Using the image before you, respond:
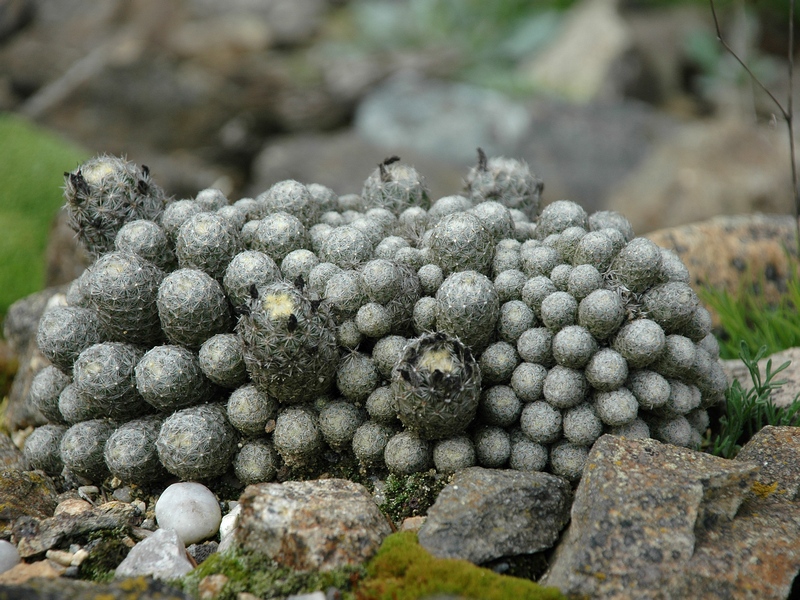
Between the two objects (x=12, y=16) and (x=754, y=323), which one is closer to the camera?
(x=754, y=323)

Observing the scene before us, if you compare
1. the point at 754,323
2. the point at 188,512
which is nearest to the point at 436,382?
the point at 188,512

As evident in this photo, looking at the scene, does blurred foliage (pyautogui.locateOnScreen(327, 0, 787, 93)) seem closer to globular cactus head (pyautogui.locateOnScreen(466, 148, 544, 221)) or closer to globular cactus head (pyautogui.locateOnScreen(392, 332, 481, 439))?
globular cactus head (pyautogui.locateOnScreen(466, 148, 544, 221))

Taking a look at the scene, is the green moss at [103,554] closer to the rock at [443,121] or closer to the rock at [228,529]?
the rock at [228,529]

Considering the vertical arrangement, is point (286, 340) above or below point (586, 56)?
below

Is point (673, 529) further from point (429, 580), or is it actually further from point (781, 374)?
point (781, 374)

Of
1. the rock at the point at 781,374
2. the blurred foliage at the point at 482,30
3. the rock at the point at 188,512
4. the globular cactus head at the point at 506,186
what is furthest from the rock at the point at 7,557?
the blurred foliage at the point at 482,30

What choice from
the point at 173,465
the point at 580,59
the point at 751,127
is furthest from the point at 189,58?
the point at 173,465

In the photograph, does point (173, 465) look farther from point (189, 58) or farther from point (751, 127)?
point (189, 58)

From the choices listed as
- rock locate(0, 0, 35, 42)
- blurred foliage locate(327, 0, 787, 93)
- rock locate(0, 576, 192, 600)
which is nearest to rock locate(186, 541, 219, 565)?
rock locate(0, 576, 192, 600)
